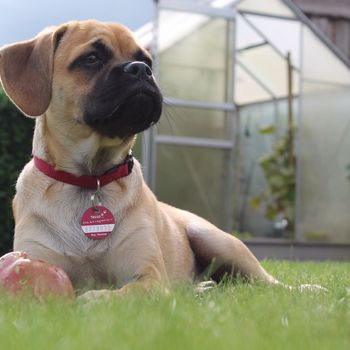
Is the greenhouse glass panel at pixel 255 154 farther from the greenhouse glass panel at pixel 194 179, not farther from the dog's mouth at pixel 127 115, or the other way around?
the dog's mouth at pixel 127 115

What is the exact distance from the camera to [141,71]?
414 cm

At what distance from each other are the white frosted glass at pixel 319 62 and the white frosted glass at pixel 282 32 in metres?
0.14

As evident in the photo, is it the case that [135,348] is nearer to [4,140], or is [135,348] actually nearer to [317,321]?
[317,321]

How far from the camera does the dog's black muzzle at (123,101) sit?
403cm

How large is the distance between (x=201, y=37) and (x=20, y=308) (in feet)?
28.3

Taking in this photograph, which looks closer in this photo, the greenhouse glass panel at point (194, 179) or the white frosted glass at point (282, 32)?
the greenhouse glass panel at point (194, 179)

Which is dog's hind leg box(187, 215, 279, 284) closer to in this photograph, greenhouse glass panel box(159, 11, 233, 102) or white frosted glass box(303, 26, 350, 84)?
greenhouse glass panel box(159, 11, 233, 102)

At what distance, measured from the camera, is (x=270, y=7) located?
11.9m

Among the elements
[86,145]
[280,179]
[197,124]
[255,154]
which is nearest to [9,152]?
[197,124]

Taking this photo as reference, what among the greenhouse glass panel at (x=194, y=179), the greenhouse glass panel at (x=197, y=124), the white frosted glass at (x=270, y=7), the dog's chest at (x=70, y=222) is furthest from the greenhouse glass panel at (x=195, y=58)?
the dog's chest at (x=70, y=222)

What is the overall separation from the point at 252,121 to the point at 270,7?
230 centimetres

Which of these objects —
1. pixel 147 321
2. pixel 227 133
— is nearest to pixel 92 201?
pixel 147 321

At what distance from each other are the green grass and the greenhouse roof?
8321 millimetres

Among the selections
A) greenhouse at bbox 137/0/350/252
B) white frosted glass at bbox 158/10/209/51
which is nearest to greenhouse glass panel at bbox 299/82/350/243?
greenhouse at bbox 137/0/350/252
